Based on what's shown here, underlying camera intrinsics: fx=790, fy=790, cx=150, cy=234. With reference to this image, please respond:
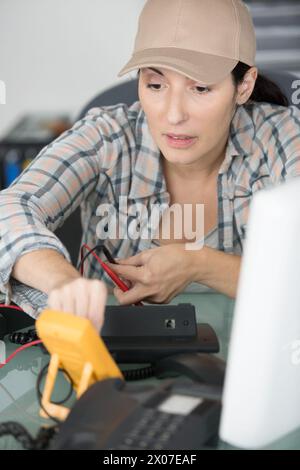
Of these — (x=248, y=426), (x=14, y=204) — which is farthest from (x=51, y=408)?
(x=14, y=204)

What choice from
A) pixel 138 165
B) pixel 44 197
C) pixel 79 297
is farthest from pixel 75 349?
pixel 138 165

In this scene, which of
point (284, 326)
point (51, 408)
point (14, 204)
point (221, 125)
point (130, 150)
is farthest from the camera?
point (130, 150)

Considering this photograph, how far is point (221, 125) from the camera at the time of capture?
5.28 ft

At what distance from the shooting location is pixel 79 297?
3.15ft

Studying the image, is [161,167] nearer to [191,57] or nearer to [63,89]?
[191,57]

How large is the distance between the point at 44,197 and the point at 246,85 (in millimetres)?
480

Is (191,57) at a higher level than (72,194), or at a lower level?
higher

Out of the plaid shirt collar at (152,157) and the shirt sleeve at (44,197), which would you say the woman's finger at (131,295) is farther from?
the plaid shirt collar at (152,157)

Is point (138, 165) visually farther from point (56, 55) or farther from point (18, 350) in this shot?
point (56, 55)

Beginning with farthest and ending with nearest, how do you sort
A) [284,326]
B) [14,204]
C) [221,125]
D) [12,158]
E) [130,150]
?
[12,158]
[130,150]
[221,125]
[14,204]
[284,326]

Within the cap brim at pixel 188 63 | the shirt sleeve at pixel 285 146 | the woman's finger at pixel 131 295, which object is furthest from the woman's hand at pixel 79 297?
the shirt sleeve at pixel 285 146

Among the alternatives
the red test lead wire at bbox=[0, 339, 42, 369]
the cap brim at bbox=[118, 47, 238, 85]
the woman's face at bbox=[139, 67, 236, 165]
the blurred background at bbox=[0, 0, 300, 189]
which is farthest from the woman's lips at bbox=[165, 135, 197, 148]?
the blurred background at bbox=[0, 0, 300, 189]

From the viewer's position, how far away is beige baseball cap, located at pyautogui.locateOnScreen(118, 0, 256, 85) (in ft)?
4.84
